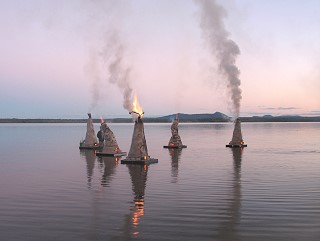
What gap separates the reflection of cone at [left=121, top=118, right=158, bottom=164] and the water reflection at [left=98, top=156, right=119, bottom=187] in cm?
128

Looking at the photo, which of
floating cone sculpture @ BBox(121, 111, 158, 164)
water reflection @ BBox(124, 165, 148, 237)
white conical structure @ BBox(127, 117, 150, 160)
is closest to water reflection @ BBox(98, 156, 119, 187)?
water reflection @ BBox(124, 165, 148, 237)

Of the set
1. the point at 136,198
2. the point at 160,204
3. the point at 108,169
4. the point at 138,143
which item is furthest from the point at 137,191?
the point at 138,143

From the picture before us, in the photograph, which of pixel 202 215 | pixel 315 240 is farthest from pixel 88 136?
pixel 315 240

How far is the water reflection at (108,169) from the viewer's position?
846 inches

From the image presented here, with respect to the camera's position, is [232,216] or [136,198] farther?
[136,198]

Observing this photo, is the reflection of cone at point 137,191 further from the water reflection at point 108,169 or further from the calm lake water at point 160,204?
the water reflection at point 108,169

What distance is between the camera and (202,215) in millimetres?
13328

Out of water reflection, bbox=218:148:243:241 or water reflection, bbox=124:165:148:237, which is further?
water reflection, bbox=124:165:148:237

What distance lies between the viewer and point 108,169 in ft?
88.6

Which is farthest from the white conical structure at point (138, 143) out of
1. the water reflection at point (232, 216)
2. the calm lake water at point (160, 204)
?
the water reflection at point (232, 216)

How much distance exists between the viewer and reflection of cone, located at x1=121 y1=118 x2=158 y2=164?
2878 cm

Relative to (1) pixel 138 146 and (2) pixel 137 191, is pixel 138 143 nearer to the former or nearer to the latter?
(1) pixel 138 146

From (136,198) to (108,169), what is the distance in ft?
35.4

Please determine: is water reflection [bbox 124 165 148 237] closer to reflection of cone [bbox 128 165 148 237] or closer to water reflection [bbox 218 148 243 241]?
reflection of cone [bbox 128 165 148 237]
